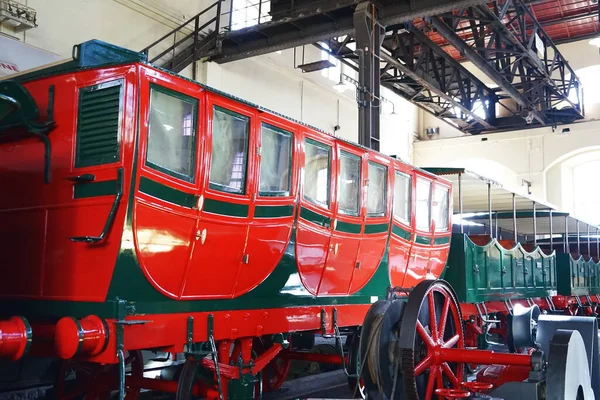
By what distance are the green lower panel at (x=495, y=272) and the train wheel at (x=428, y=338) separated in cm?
420

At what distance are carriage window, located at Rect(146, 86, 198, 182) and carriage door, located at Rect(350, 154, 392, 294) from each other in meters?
2.55

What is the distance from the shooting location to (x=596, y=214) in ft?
84.4

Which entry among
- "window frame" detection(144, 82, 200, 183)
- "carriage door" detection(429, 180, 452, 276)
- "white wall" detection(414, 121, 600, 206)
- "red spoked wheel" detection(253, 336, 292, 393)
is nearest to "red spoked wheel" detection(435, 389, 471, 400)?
"window frame" detection(144, 82, 200, 183)

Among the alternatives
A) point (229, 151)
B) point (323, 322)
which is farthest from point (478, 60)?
point (229, 151)

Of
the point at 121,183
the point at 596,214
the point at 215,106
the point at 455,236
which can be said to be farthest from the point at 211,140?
the point at 596,214

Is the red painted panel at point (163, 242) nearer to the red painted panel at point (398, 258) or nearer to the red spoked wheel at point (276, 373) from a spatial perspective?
the red painted panel at point (398, 258)

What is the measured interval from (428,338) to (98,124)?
9.98 feet

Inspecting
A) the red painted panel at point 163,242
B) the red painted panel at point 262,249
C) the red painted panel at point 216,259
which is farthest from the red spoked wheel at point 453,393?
the red painted panel at point 163,242

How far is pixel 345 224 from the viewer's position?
6.28 m

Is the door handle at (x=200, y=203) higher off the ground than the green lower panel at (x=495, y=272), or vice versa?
the door handle at (x=200, y=203)

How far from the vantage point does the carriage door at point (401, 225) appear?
7.22 meters

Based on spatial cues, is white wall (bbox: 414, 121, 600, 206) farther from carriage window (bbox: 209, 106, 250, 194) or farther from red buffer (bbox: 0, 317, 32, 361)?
red buffer (bbox: 0, 317, 32, 361)

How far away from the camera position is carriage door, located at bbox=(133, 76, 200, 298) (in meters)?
4.26

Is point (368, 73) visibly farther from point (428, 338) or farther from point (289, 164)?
point (428, 338)
